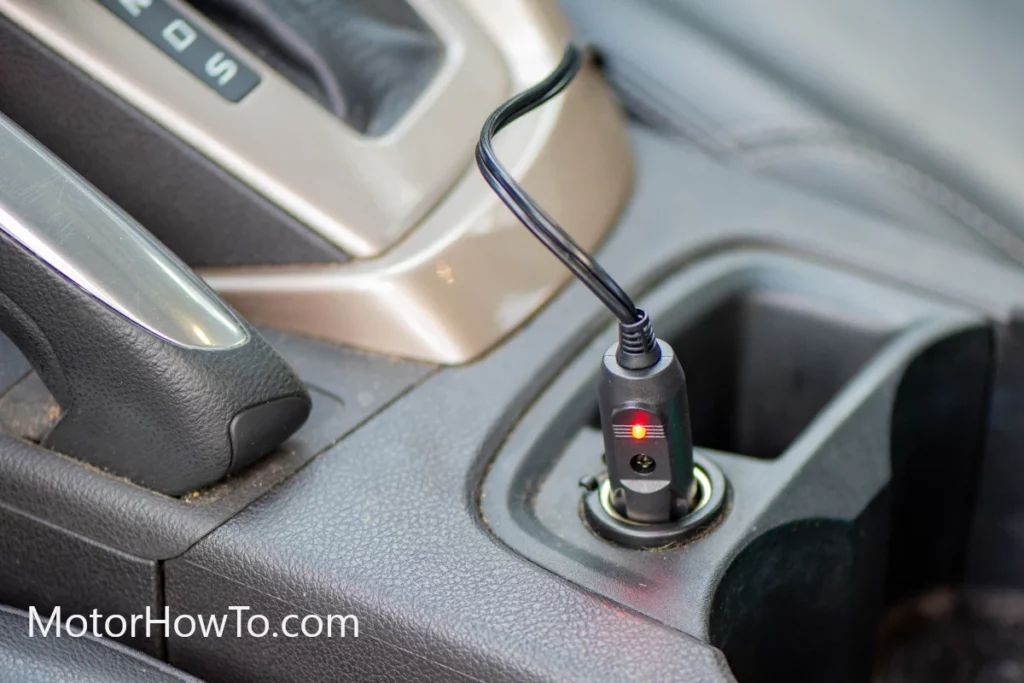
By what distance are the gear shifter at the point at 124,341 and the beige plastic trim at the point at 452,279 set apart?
0.35ft

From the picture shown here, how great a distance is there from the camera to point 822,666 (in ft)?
2.36

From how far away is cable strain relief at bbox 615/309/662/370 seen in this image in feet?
1.80

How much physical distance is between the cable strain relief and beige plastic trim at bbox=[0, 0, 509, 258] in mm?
238

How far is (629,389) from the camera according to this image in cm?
56

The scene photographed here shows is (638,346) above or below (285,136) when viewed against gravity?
below

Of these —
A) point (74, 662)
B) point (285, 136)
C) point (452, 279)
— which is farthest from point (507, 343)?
point (74, 662)

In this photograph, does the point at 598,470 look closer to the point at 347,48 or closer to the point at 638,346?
the point at 638,346

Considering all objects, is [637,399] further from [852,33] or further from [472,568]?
[852,33]

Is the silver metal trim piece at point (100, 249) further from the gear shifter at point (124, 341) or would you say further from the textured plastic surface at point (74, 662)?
the textured plastic surface at point (74, 662)

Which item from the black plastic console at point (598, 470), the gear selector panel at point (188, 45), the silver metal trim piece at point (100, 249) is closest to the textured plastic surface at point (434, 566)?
Answer: the black plastic console at point (598, 470)

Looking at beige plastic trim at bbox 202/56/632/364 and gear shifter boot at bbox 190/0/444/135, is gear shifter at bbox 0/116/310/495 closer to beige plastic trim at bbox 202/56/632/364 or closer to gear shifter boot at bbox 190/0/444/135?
beige plastic trim at bbox 202/56/632/364

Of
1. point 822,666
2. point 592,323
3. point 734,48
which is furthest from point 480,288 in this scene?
point 734,48

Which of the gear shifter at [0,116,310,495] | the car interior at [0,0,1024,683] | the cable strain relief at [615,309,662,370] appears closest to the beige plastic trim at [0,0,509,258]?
the car interior at [0,0,1024,683]

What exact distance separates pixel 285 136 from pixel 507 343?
0.19m
